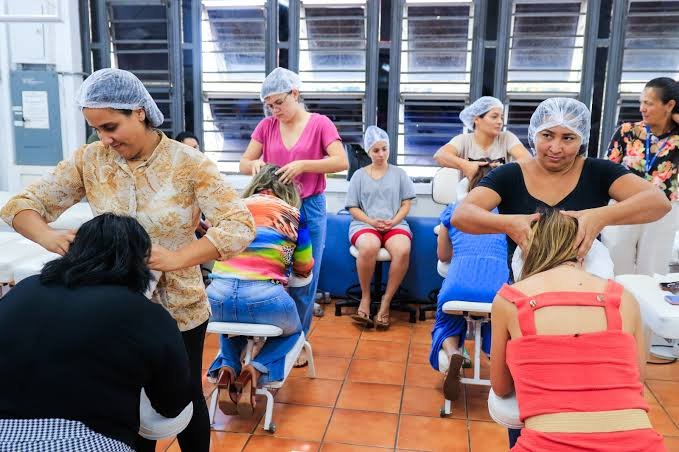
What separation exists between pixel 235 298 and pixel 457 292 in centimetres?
91

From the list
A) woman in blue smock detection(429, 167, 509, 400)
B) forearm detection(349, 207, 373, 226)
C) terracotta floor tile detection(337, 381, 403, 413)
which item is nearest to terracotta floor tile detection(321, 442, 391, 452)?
terracotta floor tile detection(337, 381, 403, 413)

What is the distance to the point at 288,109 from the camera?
2.67 m

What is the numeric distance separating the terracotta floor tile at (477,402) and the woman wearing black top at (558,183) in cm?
110

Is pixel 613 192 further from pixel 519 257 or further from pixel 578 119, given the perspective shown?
pixel 519 257

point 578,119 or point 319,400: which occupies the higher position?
point 578,119

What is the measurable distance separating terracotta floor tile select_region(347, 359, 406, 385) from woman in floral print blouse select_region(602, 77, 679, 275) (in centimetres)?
139

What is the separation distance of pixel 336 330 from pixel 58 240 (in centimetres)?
233

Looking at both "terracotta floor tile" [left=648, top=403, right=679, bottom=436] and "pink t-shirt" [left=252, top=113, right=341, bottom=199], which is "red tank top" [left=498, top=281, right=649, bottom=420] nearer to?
"terracotta floor tile" [left=648, top=403, right=679, bottom=436]

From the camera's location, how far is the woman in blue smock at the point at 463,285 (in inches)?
90.3

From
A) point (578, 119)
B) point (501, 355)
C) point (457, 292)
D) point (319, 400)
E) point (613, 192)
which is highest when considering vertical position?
point (578, 119)

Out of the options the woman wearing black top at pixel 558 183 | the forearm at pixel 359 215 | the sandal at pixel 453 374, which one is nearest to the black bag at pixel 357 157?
the forearm at pixel 359 215

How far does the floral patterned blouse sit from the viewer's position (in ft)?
9.23

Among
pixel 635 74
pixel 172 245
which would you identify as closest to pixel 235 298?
pixel 172 245

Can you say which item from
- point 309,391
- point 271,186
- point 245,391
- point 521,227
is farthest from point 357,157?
point 521,227
